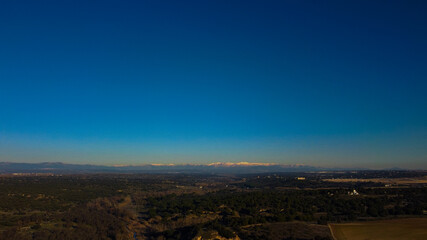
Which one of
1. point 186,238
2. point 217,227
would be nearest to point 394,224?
point 217,227

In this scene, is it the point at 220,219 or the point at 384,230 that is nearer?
the point at 384,230

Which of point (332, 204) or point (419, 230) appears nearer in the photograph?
point (419, 230)

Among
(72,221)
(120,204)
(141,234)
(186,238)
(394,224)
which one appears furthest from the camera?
(120,204)

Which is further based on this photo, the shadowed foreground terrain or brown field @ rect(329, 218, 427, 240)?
the shadowed foreground terrain

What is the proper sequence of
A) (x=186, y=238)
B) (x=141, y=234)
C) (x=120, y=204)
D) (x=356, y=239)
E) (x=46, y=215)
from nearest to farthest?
(x=356, y=239) → (x=186, y=238) → (x=141, y=234) → (x=46, y=215) → (x=120, y=204)

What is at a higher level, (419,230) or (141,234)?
(419,230)

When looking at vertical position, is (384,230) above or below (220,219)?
above

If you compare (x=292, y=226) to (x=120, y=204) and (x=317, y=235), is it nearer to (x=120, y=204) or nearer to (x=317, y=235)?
(x=317, y=235)

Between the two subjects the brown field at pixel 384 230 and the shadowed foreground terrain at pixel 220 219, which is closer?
the brown field at pixel 384 230
